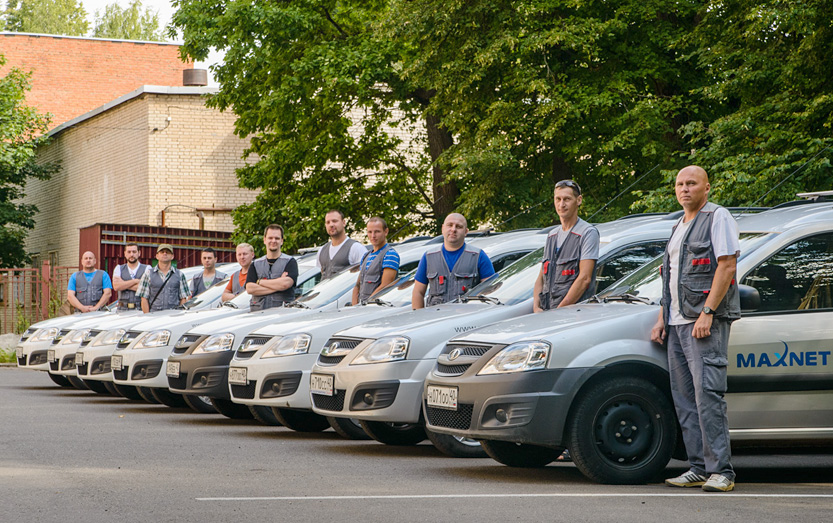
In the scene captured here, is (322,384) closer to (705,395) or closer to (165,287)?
(705,395)

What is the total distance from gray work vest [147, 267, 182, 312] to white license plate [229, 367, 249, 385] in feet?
17.9

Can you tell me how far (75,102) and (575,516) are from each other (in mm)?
44793

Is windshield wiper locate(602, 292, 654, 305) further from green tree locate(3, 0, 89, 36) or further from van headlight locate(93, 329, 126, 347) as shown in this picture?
green tree locate(3, 0, 89, 36)

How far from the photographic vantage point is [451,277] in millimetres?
10266

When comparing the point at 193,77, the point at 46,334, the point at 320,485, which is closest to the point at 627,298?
the point at 320,485

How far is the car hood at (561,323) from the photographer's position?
291 inches

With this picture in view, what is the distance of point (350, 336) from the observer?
366 inches

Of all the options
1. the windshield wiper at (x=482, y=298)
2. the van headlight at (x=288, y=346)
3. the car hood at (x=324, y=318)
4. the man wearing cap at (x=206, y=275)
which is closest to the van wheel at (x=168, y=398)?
the man wearing cap at (x=206, y=275)

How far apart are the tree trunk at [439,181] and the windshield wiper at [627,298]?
1785 centimetres

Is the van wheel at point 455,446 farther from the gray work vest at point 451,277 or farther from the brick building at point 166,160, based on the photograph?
the brick building at point 166,160

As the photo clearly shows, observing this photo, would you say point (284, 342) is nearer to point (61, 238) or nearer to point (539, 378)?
point (539, 378)

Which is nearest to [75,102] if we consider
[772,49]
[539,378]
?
[772,49]

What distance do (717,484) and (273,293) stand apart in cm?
626

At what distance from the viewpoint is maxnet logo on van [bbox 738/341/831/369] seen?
742 centimetres
